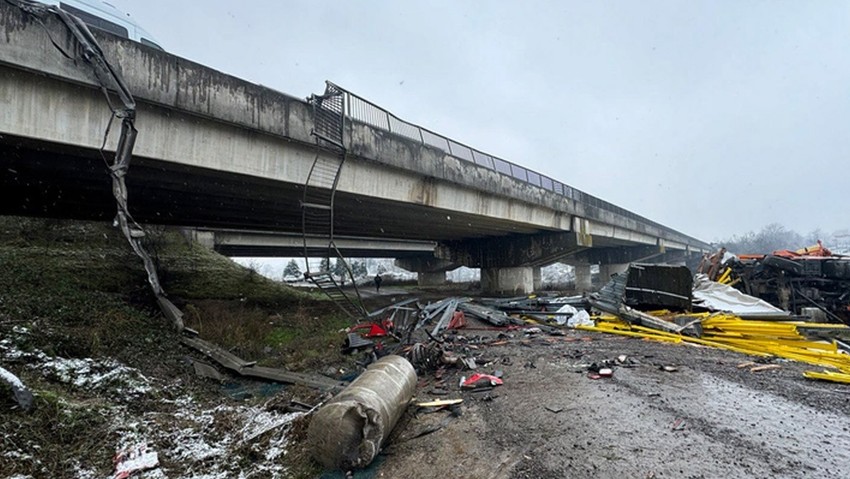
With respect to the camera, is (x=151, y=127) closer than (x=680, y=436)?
No

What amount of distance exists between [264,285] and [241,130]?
979 centimetres

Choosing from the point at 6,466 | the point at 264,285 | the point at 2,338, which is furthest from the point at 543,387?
the point at 264,285

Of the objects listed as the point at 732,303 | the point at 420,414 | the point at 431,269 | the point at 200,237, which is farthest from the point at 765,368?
the point at 431,269

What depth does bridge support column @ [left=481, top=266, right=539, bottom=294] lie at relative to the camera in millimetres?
22219

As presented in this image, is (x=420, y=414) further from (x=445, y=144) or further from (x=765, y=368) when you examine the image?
(x=445, y=144)

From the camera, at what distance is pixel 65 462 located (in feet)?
10.6

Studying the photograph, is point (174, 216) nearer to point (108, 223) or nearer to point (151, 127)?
point (108, 223)

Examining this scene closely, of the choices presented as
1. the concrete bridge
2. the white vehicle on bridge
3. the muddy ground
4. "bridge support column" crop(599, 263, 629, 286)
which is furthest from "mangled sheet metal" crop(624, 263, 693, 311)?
"bridge support column" crop(599, 263, 629, 286)

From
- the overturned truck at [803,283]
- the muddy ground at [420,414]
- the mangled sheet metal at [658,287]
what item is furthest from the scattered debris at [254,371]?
the overturned truck at [803,283]

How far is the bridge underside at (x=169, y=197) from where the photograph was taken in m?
7.31

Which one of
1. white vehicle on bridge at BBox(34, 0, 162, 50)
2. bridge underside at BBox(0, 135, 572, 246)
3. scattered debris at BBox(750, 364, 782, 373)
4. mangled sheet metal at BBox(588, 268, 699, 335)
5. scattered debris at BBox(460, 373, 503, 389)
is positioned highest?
white vehicle on bridge at BBox(34, 0, 162, 50)

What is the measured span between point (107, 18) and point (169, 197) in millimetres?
4509

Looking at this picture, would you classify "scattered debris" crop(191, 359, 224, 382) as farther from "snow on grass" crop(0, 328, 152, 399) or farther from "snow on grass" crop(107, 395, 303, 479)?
"snow on grass" crop(107, 395, 303, 479)

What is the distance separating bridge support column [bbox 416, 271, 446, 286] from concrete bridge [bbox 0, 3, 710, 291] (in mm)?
19471
